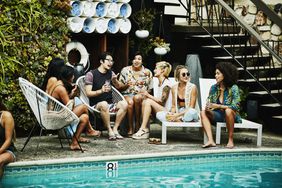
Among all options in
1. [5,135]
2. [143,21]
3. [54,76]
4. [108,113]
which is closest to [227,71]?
[108,113]

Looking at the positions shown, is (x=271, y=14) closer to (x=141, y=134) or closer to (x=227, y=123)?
(x=227, y=123)

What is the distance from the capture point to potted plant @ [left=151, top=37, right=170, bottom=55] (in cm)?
1031

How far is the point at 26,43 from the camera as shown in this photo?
830 cm

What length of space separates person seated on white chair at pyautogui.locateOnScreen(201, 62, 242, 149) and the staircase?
1.19 metres

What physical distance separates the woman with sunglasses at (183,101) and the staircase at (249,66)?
1.27 meters

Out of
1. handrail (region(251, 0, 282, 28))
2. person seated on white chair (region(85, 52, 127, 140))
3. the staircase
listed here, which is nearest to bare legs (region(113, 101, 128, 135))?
person seated on white chair (region(85, 52, 127, 140))

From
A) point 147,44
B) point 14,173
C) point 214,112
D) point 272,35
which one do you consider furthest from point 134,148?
point 272,35

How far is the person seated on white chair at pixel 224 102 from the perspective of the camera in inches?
315

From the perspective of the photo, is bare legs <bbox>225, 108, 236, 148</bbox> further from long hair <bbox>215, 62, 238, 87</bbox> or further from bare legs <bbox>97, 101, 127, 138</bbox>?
bare legs <bbox>97, 101, 127, 138</bbox>

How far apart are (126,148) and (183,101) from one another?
1.21 meters

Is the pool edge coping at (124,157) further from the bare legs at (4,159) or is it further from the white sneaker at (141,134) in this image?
the white sneaker at (141,134)

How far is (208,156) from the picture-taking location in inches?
295

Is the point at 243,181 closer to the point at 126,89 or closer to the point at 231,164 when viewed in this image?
the point at 231,164

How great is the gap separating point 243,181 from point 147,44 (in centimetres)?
438
